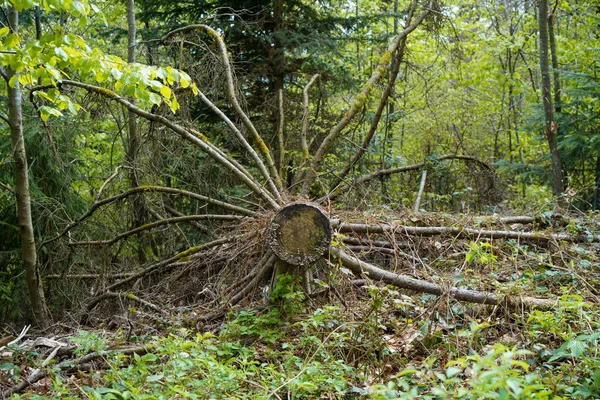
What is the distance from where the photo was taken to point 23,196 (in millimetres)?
6957

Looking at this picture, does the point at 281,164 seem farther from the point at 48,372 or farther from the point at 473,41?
the point at 473,41

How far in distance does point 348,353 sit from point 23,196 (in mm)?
4702

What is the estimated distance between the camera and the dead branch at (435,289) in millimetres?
4762

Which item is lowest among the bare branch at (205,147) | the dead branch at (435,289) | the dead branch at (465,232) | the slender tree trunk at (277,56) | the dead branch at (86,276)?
the dead branch at (86,276)

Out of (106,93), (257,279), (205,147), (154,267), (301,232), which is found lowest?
(154,267)

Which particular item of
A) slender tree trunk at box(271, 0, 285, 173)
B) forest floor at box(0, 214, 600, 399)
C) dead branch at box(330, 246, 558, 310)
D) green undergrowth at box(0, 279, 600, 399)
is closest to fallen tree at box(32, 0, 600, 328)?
dead branch at box(330, 246, 558, 310)

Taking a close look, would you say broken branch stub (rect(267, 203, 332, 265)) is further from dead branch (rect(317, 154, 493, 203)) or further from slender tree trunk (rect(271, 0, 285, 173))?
slender tree trunk (rect(271, 0, 285, 173))

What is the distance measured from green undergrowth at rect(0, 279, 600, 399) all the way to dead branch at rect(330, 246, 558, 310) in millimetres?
100

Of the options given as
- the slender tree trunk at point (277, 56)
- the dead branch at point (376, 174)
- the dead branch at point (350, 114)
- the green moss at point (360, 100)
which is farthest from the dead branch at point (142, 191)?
the slender tree trunk at point (277, 56)

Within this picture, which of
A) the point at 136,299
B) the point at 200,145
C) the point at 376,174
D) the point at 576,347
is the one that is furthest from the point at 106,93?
the point at 576,347

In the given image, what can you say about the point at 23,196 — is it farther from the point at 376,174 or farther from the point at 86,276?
the point at 376,174

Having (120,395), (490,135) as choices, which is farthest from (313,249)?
(490,135)

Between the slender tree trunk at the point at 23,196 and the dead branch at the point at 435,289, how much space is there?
4074mm

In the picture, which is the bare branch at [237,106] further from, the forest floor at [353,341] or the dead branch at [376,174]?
the forest floor at [353,341]
